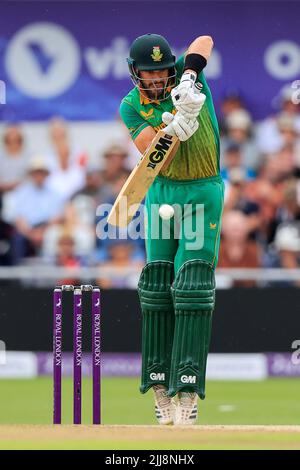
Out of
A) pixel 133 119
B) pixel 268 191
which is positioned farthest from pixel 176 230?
pixel 268 191

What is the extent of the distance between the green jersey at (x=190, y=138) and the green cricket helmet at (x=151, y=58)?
0.36ft

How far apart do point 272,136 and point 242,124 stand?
341 millimetres

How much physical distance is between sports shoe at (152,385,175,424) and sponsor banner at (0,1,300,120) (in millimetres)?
7084

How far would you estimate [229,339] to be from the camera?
11.9 meters

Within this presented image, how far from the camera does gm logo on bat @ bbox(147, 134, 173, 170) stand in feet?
23.7

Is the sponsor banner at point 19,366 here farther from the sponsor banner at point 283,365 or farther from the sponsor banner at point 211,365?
the sponsor banner at point 283,365

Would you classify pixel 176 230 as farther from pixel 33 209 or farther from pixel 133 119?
pixel 33 209

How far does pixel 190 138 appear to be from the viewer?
7.34m

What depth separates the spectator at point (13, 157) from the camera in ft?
44.9

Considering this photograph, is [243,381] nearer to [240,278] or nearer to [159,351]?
[240,278]

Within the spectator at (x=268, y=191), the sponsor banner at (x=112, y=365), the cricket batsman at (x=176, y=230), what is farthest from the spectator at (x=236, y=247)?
the cricket batsman at (x=176, y=230)

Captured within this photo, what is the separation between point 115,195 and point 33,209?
1012mm

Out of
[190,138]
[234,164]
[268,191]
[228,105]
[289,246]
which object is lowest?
[190,138]

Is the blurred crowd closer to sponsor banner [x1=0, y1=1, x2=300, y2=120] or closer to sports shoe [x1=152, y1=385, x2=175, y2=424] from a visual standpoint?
sponsor banner [x1=0, y1=1, x2=300, y2=120]
